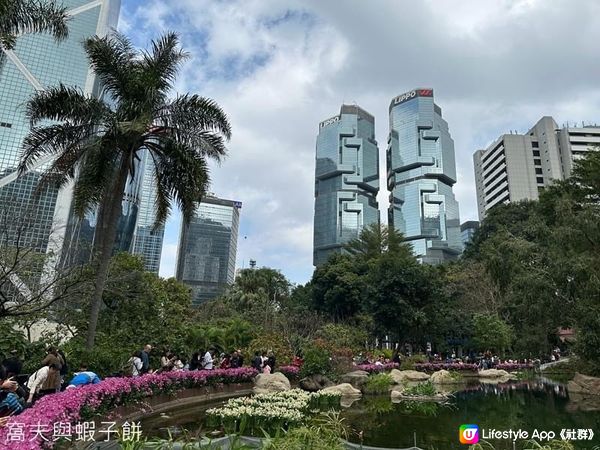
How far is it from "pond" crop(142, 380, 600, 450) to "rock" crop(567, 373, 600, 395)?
0.85 metres

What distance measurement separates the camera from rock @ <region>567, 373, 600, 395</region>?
15.6 m

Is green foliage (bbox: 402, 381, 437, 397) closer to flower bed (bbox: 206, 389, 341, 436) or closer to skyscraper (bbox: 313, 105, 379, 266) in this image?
flower bed (bbox: 206, 389, 341, 436)

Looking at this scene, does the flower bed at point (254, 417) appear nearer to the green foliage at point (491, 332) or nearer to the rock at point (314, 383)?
the rock at point (314, 383)

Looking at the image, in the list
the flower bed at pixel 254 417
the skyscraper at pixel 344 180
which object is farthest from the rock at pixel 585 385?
the skyscraper at pixel 344 180

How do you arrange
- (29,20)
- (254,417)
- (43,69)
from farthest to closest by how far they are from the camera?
(43,69) < (29,20) < (254,417)

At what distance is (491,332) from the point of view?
30.3 m

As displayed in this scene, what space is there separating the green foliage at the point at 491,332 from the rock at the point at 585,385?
549 inches

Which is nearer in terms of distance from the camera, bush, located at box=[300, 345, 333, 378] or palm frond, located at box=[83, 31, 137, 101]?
palm frond, located at box=[83, 31, 137, 101]

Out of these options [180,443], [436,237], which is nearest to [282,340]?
[180,443]

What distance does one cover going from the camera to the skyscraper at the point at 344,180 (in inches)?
4700

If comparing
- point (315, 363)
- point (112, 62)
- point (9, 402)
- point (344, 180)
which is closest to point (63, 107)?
point (112, 62)

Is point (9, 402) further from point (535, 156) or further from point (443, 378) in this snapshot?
point (535, 156)

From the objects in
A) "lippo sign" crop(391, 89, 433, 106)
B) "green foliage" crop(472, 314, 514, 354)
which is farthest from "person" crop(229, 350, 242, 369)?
"lippo sign" crop(391, 89, 433, 106)

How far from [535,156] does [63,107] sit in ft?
297
